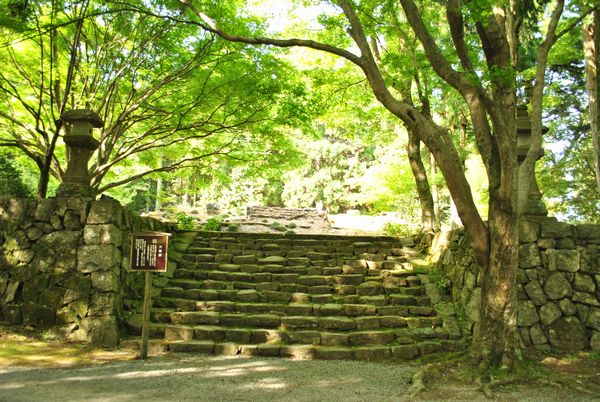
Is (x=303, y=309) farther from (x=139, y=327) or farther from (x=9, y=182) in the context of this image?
(x=9, y=182)

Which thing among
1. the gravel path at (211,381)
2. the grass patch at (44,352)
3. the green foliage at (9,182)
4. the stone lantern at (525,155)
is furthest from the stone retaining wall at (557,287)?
the green foliage at (9,182)

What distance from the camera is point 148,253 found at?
548 centimetres

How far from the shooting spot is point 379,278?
25.9 ft

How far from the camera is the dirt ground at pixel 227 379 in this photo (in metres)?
4.14

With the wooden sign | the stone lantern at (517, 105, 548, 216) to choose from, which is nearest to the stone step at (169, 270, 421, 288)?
the wooden sign

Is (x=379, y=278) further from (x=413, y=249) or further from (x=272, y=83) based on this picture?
(x=272, y=83)

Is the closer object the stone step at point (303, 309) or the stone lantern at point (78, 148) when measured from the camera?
the stone lantern at point (78, 148)

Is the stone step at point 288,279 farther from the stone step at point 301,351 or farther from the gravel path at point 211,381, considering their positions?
the gravel path at point 211,381

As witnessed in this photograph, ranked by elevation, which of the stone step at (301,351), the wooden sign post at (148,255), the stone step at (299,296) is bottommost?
the stone step at (301,351)

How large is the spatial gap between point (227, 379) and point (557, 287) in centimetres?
498

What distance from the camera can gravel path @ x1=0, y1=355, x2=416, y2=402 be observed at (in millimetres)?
4055

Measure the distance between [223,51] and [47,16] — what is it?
119 inches

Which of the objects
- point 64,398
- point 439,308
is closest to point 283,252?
point 439,308

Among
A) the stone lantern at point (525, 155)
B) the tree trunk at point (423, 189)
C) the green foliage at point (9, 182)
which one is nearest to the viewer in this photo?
the stone lantern at point (525, 155)
